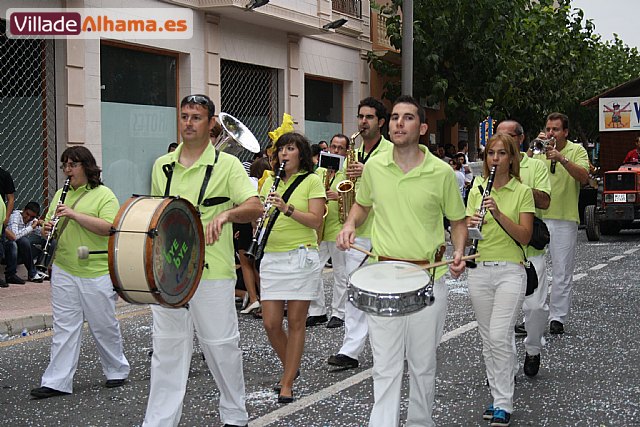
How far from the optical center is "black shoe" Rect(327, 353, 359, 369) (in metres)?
7.94

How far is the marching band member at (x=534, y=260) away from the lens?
285 inches

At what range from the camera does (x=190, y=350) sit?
575cm

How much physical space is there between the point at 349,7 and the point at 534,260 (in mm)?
18376

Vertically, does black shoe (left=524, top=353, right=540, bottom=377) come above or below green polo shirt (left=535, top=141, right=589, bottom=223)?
below

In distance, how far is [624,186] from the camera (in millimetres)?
20922

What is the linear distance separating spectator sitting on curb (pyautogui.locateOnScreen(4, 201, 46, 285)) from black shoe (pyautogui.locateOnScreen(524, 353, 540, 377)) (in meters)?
7.13

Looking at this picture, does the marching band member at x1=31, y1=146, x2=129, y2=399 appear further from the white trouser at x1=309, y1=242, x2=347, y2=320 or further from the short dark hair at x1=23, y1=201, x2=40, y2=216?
the short dark hair at x1=23, y1=201, x2=40, y2=216

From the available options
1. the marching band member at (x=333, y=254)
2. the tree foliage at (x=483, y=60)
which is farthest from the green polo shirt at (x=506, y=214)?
the tree foliage at (x=483, y=60)

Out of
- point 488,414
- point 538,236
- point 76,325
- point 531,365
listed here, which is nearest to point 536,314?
point 531,365

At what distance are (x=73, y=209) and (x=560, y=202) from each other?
440cm

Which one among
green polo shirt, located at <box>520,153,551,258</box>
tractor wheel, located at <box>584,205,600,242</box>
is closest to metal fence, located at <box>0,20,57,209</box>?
green polo shirt, located at <box>520,153,551,258</box>

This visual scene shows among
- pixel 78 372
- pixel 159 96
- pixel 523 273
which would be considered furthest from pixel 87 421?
pixel 159 96

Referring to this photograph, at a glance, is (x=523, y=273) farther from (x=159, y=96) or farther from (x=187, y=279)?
(x=159, y=96)

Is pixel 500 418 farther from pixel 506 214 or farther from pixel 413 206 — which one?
pixel 413 206
